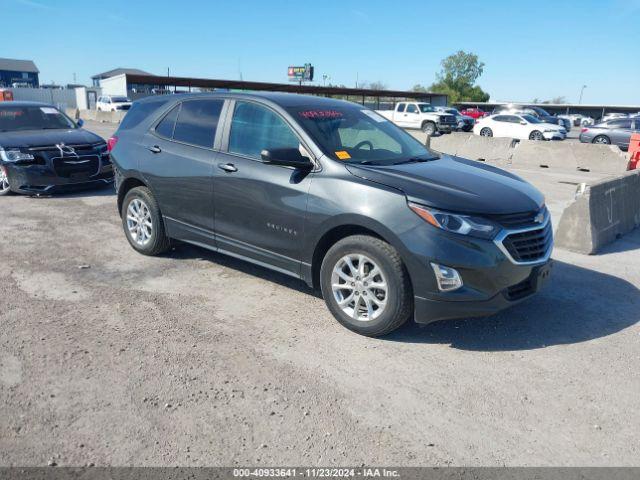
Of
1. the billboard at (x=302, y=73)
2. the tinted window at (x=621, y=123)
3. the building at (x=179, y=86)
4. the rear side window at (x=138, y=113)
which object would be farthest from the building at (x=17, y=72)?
the rear side window at (x=138, y=113)

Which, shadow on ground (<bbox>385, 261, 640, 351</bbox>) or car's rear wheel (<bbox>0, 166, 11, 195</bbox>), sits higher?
car's rear wheel (<bbox>0, 166, 11, 195</bbox>)

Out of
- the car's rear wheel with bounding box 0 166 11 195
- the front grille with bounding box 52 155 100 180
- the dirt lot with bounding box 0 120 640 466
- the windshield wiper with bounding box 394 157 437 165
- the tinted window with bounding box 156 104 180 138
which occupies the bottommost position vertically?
the dirt lot with bounding box 0 120 640 466

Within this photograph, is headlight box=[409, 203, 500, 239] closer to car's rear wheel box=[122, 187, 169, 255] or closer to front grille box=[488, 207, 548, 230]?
front grille box=[488, 207, 548, 230]

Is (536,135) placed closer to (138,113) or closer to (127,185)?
(138,113)

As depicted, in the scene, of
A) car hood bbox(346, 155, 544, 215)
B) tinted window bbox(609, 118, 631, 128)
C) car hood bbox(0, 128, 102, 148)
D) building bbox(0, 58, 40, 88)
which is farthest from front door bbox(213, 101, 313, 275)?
building bbox(0, 58, 40, 88)

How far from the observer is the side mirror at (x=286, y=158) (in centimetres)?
418

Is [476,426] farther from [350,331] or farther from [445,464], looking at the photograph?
[350,331]

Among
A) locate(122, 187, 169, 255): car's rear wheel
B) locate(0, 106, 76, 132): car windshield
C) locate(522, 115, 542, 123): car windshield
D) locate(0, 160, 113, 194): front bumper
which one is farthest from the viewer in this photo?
locate(522, 115, 542, 123): car windshield

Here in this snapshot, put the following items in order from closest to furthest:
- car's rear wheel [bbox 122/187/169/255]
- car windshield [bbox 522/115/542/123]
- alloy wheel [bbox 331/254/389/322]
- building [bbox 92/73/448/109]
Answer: alloy wheel [bbox 331/254/389/322]
car's rear wheel [bbox 122/187/169/255]
car windshield [bbox 522/115/542/123]
building [bbox 92/73/448/109]

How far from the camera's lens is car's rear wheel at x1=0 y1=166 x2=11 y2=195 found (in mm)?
8939

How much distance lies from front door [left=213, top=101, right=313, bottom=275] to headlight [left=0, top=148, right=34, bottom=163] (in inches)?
212

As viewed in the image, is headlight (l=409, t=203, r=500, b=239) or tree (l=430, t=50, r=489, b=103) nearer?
headlight (l=409, t=203, r=500, b=239)

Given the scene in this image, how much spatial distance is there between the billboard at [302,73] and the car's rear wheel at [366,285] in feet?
303

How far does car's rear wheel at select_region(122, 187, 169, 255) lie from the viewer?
18.7 feet
